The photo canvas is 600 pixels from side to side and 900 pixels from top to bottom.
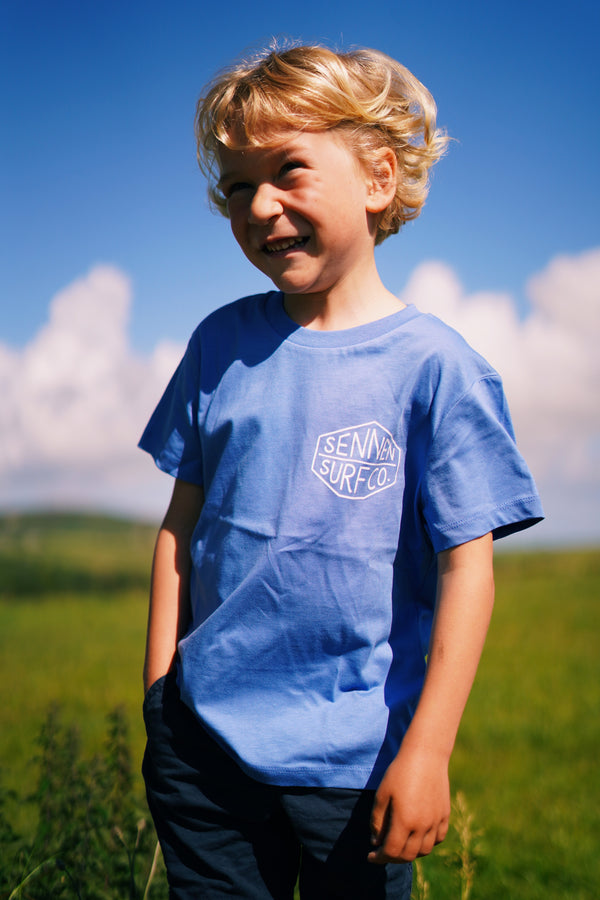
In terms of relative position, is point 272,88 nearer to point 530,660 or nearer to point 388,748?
point 388,748

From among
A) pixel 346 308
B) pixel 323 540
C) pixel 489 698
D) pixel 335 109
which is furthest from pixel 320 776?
pixel 489 698

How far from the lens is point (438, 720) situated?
4.77 feet

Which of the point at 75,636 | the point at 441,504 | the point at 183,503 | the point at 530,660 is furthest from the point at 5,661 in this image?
the point at 441,504

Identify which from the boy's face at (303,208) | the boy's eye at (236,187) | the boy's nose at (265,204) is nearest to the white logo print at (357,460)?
the boy's face at (303,208)

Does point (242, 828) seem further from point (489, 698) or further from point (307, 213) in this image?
point (489, 698)

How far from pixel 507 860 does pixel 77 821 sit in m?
2.36

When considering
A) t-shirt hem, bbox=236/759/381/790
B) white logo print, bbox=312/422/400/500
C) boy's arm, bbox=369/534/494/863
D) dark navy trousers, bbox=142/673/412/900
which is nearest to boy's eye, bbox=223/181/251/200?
white logo print, bbox=312/422/400/500

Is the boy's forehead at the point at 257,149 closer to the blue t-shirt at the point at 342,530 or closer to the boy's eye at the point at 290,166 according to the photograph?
the boy's eye at the point at 290,166

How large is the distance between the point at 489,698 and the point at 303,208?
21.4 feet

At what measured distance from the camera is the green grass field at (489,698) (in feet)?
12.1

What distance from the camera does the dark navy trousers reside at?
1556mm

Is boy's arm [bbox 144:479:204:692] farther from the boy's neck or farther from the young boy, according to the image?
the boy's neck

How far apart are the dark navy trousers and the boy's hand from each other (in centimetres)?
12

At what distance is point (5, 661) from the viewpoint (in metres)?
8.93
